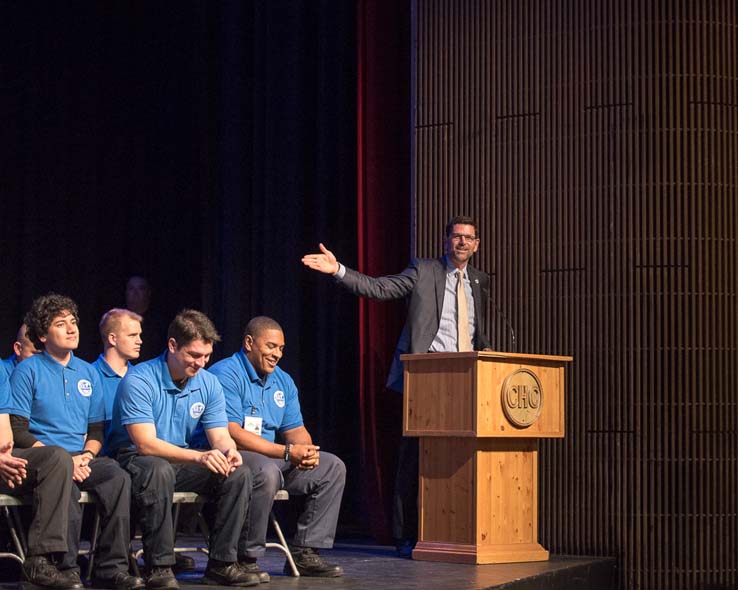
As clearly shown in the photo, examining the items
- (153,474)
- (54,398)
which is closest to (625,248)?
(153,474)

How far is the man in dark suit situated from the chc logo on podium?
415mm

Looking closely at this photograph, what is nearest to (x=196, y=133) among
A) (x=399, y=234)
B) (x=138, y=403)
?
(x=399, y=234)

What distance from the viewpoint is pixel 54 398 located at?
162 inches

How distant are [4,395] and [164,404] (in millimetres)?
560

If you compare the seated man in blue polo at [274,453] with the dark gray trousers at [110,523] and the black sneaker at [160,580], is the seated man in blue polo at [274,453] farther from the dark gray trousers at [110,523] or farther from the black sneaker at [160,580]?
the dark gray trousers at [110,523]

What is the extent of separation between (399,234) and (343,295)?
518 mm

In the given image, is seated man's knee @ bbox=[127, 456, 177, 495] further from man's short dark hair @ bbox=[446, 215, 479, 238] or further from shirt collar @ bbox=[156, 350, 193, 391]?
man's short dark hair @ bbox=[446, 215, 479, 238]

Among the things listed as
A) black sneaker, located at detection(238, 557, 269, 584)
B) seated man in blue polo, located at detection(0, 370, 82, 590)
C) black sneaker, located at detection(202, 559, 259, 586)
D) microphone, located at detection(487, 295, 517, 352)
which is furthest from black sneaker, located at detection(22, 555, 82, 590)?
microphone, located at detection(487, 295, 517, 352)

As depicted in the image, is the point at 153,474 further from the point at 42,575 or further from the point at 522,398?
the point at 522,398

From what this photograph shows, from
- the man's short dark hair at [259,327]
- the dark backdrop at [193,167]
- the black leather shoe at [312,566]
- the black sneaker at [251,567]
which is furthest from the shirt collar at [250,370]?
the dark backdrop at [193,167]

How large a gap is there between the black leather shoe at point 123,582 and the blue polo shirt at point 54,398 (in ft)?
1.91

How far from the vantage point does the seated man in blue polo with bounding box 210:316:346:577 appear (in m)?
4.16

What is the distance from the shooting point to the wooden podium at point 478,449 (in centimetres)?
486

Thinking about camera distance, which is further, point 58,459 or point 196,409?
point 196,409
